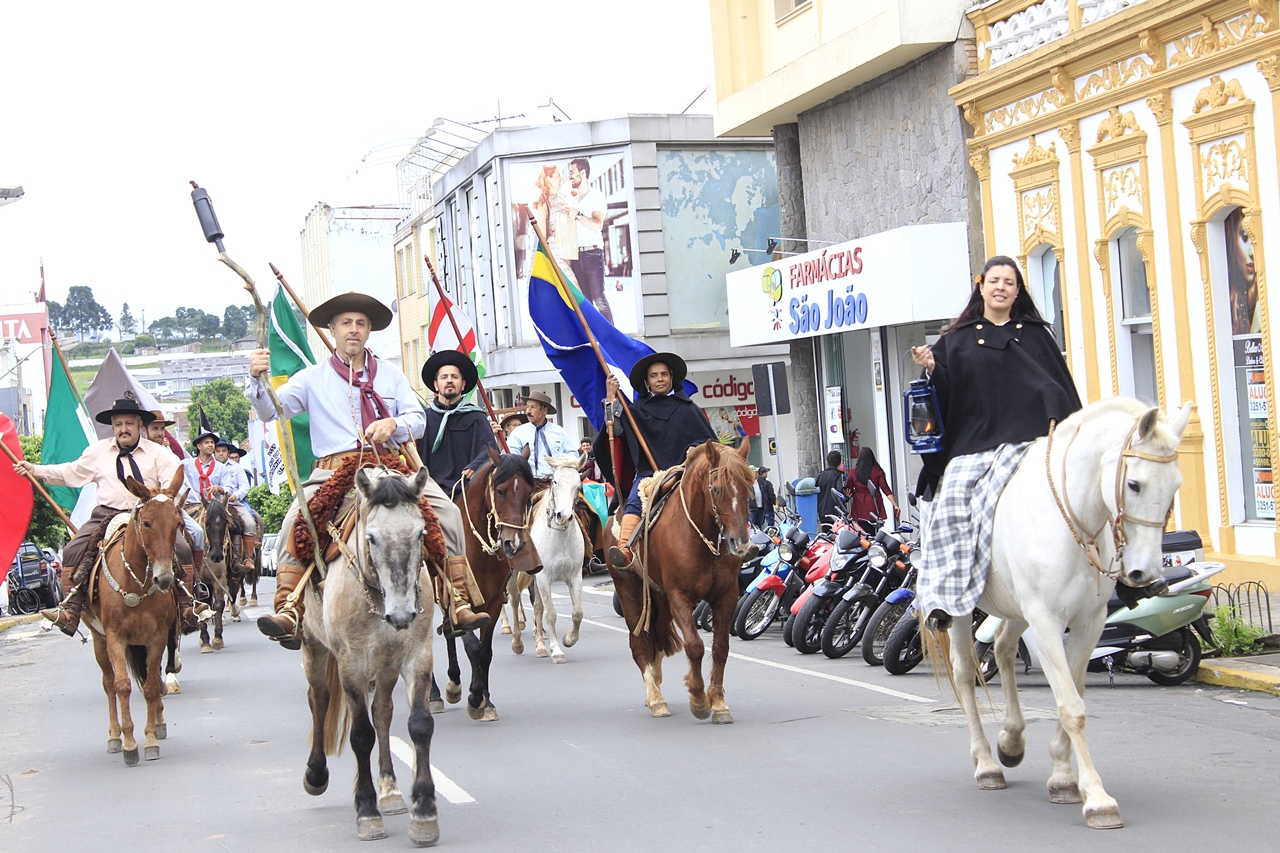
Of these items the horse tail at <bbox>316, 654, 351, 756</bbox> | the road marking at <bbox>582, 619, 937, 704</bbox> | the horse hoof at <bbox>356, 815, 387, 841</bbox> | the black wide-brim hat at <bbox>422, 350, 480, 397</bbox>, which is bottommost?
the road marking at <bbox>582, 619, 937, 704</bbox>

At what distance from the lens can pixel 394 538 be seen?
6902 mm

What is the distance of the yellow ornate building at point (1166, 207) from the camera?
15.1m

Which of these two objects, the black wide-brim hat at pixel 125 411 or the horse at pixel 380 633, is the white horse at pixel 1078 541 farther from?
the black wide-brim hat at pixel 125 411

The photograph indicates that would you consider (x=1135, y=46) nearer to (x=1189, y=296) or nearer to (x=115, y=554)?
(x=1189, y=296)

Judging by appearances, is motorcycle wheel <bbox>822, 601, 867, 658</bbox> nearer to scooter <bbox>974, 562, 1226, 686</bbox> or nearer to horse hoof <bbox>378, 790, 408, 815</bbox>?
scooter <bbox>974, 562, 1226, 686</bbox>

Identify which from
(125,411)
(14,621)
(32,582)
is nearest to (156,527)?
(125,411)

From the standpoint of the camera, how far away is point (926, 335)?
22406 mm

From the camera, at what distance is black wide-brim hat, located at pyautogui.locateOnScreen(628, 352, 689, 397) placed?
11.4m

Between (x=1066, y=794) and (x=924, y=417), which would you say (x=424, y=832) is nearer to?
(x=1066, y=794)

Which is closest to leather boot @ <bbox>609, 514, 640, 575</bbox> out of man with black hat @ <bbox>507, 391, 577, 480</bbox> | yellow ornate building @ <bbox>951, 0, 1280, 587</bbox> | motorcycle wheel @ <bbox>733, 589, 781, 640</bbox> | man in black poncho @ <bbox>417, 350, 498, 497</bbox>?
man in black poncho @ <bbox>417, 350, 498, 497</bbox>

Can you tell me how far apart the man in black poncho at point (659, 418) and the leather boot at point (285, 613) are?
3.63m

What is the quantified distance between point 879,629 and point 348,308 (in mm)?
6265


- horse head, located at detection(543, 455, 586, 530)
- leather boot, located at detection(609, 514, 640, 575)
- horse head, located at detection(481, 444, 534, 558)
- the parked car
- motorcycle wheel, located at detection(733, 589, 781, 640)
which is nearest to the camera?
leather boot, located at detection(609, 514, 640, 575)

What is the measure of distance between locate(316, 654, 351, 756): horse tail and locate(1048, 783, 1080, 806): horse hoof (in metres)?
3.77
